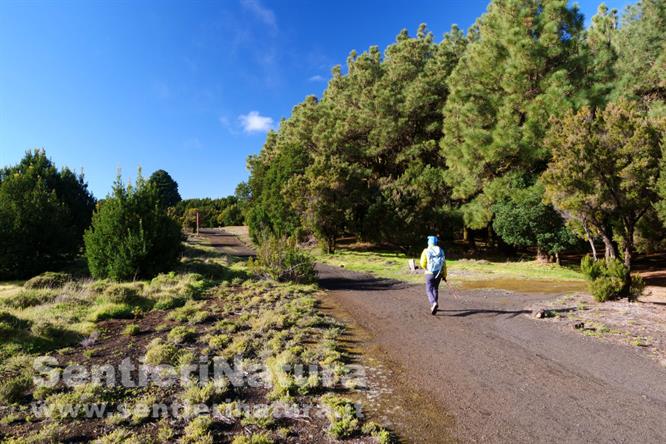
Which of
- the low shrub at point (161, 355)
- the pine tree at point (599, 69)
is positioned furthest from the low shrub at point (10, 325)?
the pine tree at point (599, 69)

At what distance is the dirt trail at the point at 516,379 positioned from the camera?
3.58 meters

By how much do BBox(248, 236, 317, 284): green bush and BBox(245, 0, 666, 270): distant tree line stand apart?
32.2 feet

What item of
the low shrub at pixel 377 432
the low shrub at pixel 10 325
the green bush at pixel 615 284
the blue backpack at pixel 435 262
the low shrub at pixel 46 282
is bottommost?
the low shrub at pixel 377 432

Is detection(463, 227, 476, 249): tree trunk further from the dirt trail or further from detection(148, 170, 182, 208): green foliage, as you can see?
detection(148, 170, 182, 208): green foliage

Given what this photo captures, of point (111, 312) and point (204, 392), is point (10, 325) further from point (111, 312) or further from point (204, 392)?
point (204, 392)

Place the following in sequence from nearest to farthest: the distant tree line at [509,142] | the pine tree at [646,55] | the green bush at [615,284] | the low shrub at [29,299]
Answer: the green bush at [615,284]
the low shrub at [29,299]
the distant tree line at [509,142]
the pine tree at [646,55]

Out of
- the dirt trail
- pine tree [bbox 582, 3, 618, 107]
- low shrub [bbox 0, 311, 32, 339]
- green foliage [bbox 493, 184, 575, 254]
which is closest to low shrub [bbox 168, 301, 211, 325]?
low shrub [bbox 0, 311, 32, 339]

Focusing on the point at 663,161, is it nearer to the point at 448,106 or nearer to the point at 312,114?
the point at 448,106

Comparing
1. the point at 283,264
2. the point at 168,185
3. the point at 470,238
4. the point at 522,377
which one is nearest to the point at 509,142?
the point at 470,238

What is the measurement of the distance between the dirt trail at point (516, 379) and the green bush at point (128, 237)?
10.4m

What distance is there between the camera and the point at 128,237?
1402 centimetres

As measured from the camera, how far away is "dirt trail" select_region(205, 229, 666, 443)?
358 centimetres

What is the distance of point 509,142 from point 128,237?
20.0 m

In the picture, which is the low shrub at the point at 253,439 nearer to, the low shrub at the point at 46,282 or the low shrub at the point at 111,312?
the low shrub at the point at 111,312
